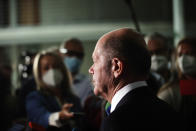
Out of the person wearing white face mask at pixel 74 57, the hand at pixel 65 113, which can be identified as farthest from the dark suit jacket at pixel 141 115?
the person wearing white face mask at pixel 74 57

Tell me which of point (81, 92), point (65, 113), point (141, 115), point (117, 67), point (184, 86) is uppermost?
point (117, 67)

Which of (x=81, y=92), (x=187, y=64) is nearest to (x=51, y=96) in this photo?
(x=81, y=92)

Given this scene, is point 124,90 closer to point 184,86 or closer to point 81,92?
point 184,86

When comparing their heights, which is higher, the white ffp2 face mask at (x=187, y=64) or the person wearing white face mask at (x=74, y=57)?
the white ffp2 face mask at (x=187, y=64)

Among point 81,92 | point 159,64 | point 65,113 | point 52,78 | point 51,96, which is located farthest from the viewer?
point 81,92

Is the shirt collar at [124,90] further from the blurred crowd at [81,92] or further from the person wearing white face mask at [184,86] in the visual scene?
the person wearing white face mask at [184,86]

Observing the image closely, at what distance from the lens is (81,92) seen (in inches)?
164

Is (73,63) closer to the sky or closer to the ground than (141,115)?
closer to the ground

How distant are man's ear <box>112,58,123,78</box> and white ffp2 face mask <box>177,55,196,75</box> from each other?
5.68 ft

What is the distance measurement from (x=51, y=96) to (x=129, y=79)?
67.2 inches

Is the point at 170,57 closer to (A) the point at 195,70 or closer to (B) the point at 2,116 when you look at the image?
(A) the point at 195,70

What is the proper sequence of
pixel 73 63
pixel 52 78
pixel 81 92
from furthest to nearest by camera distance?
pixel 73 63 < pixel 81 92 < pixel 52 78

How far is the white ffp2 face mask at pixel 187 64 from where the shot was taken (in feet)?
11.7

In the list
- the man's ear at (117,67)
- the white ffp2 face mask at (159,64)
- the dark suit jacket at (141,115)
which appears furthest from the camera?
the white ffp2 face mask at (159,64)
